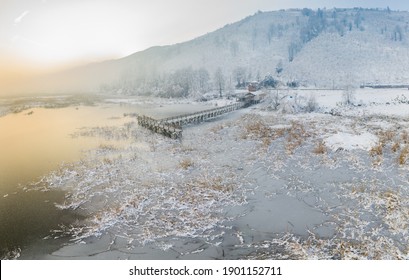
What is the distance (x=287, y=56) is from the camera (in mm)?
108938

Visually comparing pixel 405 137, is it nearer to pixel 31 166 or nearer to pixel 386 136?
pixel 386 136

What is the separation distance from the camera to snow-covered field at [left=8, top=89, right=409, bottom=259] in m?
9.12

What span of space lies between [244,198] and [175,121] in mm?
19375

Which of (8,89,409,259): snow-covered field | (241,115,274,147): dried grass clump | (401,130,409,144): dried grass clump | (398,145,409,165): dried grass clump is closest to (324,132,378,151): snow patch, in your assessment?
(8,89,409,259): snow-covered field

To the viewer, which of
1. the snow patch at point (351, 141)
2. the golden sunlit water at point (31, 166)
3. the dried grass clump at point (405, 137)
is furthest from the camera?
the dried grass clump at point (405, 137)

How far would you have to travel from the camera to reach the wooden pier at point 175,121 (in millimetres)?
25508

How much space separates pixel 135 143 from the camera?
74.9ft

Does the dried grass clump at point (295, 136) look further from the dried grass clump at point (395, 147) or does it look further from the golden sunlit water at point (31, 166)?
the golden sunlit water at point (31, 166)

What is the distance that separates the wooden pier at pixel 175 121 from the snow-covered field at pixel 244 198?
2524mm

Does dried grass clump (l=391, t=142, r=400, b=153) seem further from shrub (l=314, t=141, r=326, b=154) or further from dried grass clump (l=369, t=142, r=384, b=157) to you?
shrub (l=314, t=141, r=326, b=154)

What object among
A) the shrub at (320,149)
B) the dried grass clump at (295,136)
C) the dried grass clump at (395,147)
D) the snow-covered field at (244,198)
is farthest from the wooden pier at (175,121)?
the dried grass clump at (395,147)

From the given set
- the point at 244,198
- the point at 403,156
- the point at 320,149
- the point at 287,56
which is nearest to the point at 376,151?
the point at 403,156
